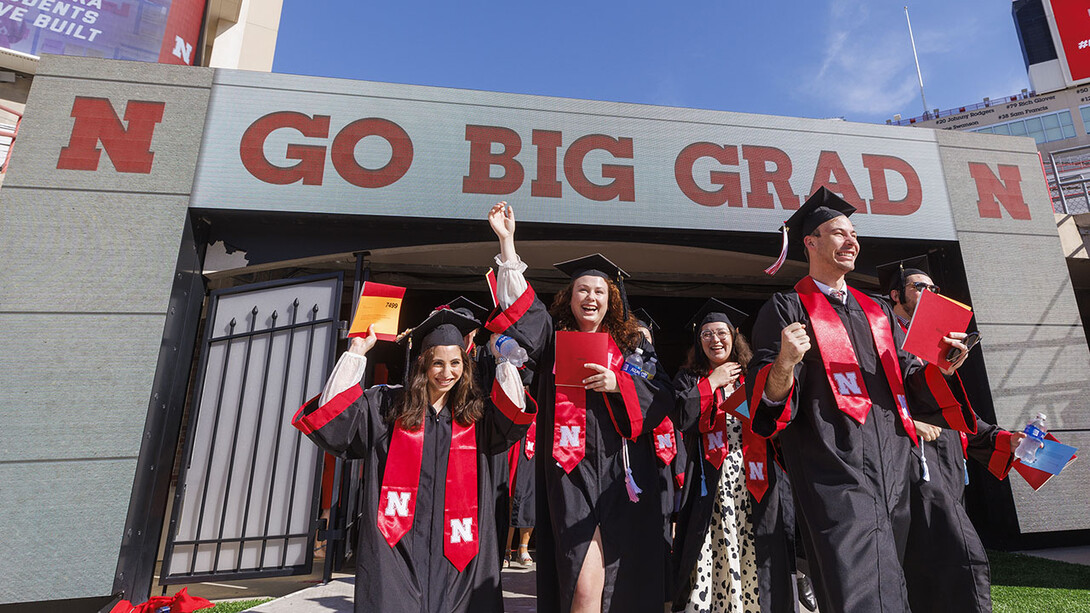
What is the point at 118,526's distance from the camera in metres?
4.16

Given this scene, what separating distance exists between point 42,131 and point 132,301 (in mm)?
1652

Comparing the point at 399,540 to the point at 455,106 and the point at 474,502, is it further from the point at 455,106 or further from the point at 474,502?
the point at 455,106

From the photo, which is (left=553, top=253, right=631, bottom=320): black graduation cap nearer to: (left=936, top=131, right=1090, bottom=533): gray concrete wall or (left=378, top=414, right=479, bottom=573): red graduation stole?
(left=378, top=414, right=479, bottom=573): red graduation stole

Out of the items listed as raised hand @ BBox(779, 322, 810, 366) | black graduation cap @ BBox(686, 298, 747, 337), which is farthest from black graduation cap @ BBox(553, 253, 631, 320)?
black graduation cap @ BBox(686, 298, 747, 337)

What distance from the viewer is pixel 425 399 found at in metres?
2.59

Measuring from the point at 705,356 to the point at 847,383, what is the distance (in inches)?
71.9

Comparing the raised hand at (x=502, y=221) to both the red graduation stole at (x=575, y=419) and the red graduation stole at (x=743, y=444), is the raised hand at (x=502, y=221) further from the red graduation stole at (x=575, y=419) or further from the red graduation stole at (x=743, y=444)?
the red graduation stole at (x=743, y=444)

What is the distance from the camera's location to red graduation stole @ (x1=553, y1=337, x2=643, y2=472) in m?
2.42

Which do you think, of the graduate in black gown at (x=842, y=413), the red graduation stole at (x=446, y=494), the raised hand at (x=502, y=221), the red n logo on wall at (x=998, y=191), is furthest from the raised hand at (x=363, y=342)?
the red n logo on wall at (x=998, y=191)

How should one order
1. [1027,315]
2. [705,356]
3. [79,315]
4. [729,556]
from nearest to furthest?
[729,556], [705,356], [79,315], [1027,315]

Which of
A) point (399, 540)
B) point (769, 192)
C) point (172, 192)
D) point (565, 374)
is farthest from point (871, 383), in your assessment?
point (172, 192)

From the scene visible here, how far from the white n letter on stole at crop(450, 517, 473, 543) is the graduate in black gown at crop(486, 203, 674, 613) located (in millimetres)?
315

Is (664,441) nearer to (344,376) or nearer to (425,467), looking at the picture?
(425,467)

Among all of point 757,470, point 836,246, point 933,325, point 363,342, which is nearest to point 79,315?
point 363,342
